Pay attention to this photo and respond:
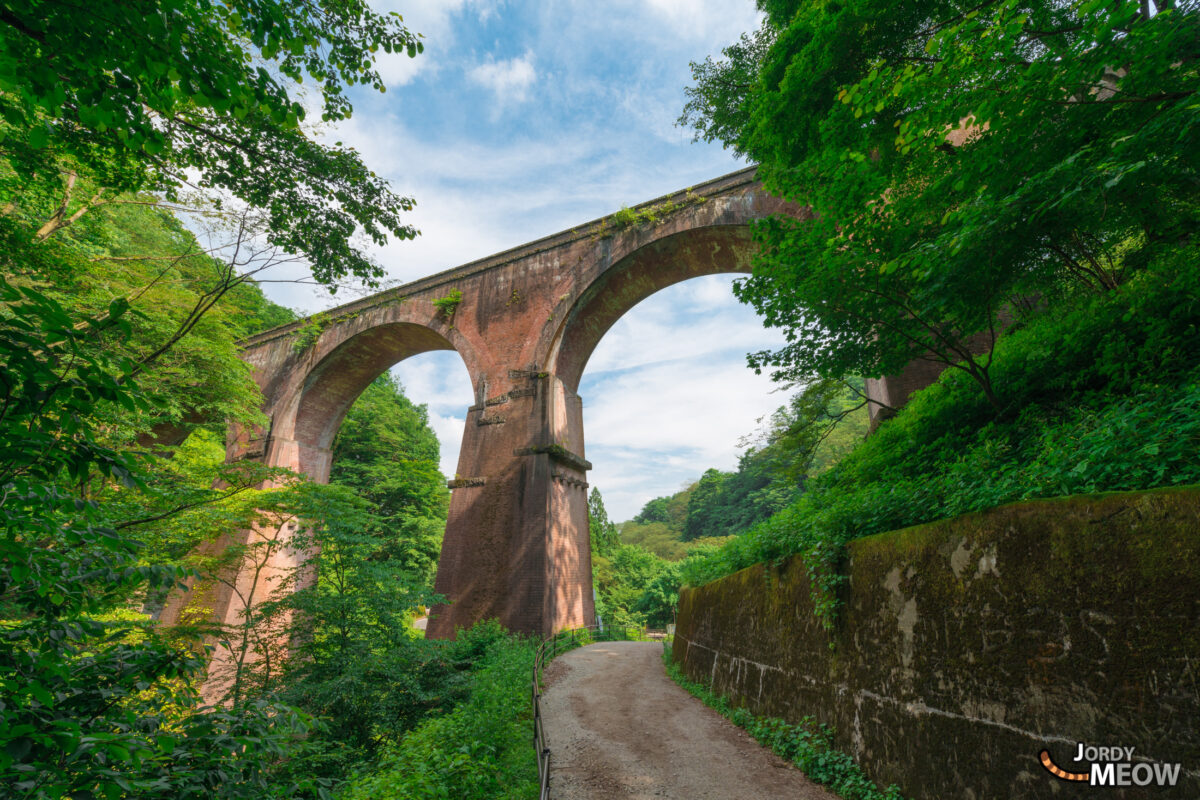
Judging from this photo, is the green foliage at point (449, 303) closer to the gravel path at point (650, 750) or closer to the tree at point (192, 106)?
the tree at point (192, 106)

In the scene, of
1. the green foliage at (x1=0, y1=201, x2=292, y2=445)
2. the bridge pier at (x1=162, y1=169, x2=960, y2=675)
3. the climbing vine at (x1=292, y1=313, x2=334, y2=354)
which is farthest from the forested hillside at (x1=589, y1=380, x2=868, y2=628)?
the climbing vine at (x1=292, y1=313, x2=334, y2=354)

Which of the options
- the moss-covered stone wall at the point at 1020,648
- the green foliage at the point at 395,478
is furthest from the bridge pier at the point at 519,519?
the green foliage at the point at 395,478

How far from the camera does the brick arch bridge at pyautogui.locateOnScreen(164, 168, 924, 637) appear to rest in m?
11.0

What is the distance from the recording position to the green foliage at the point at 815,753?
3.59 metres

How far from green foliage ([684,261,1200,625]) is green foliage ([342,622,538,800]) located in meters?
3.29

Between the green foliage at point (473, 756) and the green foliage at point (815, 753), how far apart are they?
2313 millimetres

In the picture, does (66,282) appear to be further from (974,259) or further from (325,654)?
(974,259)

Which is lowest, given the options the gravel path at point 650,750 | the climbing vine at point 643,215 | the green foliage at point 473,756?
the gravel path at point 650,750

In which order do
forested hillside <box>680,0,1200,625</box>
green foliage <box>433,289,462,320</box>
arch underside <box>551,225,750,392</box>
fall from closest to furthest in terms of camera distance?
forested hillside <box>680,0,1200,625</box> → arch underside <box>551,225,750,392</box> → green foliage <box>433,289,462,320</box>

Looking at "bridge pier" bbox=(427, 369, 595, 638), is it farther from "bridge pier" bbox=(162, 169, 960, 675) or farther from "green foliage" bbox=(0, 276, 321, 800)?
"green foliage" bbox=(0, 276, 321, 800)

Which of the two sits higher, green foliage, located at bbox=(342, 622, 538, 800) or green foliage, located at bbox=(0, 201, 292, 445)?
green foliage, located at bbox=(0, 201, 292, 445)

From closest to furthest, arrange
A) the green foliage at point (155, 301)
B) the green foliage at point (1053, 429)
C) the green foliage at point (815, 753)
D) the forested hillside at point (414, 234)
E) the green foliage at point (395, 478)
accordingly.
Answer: the forested hillside at point (414, 234)
the green foliage at point (1053, 429)
the green foliage at point (815, 753)
the green foliage at point (155, 301)
the green foliage at point (395, 478)

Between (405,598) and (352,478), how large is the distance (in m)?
17.9

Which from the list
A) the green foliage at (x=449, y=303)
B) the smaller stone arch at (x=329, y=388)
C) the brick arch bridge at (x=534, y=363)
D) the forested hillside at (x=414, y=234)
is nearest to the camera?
the forested hillside at (x=414, y=234)
